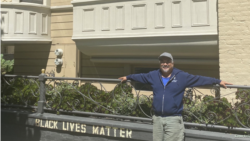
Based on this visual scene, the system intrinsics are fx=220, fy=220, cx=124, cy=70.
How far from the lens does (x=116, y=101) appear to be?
15.4 ft

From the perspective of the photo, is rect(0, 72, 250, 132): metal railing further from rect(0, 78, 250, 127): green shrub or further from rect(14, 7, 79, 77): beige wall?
rect(14, 7, 79, 77): beige wall

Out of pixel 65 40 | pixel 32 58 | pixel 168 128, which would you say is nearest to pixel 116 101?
pixel 168 128

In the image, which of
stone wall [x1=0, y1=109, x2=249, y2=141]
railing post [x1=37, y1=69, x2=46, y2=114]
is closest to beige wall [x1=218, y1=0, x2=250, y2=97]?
stone wall [x1=0, y1=109, x2=249, y2=141]

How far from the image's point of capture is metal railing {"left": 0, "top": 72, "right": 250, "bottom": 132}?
3.92m

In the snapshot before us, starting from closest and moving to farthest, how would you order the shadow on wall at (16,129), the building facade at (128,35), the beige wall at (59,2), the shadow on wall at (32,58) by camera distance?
1. the shadow on wall at (16,129)
2. the building facade at (128,35)
3. the beige wall at (59,2)
4. the shadow on wall at (32,58)

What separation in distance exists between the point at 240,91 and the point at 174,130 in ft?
5.93

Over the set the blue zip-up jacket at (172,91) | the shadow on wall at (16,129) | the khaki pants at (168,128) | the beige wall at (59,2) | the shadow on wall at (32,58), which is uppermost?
the beige wall at (59,2)

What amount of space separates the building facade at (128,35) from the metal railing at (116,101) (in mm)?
1370

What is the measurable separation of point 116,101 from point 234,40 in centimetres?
322

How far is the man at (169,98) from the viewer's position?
314cm

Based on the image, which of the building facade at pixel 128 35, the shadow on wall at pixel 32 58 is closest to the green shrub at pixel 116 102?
the building facade at pixel 128 35

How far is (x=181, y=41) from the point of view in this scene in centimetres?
609

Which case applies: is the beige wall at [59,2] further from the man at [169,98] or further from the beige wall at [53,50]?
the man at [169,98]

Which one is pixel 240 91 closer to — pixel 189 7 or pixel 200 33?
pixel 200 33
